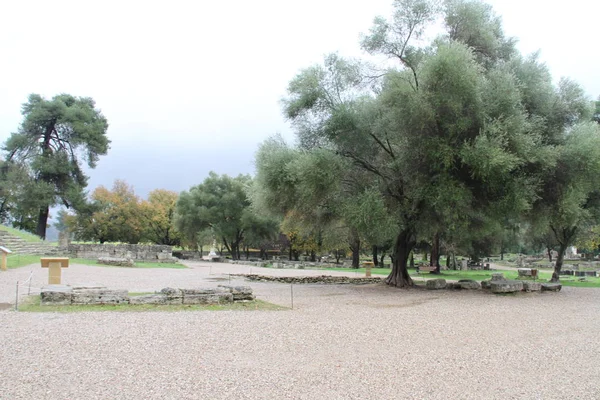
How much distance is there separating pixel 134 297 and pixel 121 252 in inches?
893

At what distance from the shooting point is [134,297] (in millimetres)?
11820

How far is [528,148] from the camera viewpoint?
15352mm

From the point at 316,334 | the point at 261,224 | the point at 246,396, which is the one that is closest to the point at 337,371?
the point at 246,396

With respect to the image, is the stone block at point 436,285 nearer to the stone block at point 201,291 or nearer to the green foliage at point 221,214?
the stone block at point 201,291

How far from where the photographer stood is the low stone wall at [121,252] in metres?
31.2

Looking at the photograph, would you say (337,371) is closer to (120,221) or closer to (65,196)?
(65,196)

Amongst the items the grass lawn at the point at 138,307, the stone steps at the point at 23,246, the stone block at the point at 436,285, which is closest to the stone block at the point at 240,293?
the grass lawn at the point at 138,307

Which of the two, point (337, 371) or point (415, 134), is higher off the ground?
point (415, 134)

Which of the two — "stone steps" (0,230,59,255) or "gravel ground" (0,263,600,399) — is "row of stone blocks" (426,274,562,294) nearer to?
"gravel ground" (0,263,600,399)

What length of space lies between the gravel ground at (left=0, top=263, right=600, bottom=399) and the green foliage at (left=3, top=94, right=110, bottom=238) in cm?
3464

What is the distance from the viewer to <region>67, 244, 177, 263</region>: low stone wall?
3116 cm

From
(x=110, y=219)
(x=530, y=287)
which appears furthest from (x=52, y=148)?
(x=530, y=287)

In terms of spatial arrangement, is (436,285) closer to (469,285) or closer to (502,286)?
(469,285)

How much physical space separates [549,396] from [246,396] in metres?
3.75
